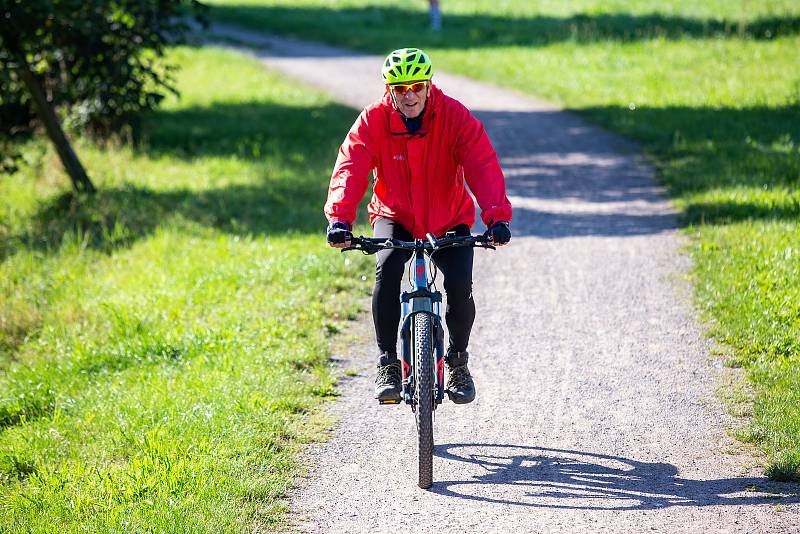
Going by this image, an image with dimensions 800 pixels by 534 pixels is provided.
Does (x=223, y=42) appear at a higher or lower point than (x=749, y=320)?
higher

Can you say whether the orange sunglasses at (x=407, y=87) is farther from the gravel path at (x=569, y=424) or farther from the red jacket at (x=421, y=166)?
the gravel path at (x=569, y=424)

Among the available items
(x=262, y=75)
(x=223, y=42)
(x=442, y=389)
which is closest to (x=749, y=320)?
(x=442, y=389)

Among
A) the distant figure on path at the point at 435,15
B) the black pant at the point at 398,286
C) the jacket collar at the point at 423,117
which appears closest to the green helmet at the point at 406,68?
the jacket collar at the point at 423,117

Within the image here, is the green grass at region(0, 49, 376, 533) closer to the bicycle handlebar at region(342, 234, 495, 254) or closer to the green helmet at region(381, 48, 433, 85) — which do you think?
the bicycle handlebar at region(342, 234, 495, 254)

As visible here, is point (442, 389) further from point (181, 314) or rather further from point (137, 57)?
point (137, 57)

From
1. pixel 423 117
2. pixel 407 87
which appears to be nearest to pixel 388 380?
pixel 423 117

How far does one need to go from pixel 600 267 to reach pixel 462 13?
1040 inches

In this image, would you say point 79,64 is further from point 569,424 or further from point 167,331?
point 569,424

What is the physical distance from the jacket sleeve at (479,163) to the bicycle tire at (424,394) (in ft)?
2.30

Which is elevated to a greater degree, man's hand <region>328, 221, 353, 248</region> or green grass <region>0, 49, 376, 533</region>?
man's hand <region>328, 221, 353, 248</region>

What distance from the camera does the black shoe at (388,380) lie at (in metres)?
5.45

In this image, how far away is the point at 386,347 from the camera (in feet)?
18.2

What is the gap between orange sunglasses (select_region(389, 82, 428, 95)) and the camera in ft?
17.0

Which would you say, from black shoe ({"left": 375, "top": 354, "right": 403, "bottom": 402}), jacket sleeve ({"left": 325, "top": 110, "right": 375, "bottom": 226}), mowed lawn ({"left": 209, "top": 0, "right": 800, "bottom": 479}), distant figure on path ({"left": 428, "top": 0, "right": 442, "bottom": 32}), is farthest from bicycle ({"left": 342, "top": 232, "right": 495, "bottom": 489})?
distant figure on path ({"left": 428, "top": 0, "right": 442, "bottom": 32})
